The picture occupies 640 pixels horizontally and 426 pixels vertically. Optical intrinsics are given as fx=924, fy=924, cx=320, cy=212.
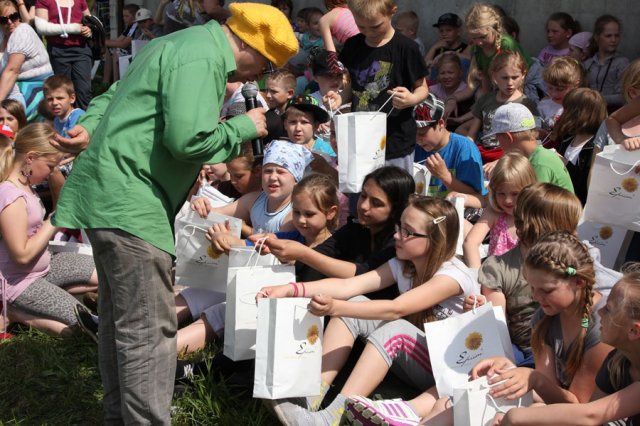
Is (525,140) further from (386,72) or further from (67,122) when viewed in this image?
(67,122)

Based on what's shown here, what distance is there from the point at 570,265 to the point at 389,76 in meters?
2.35

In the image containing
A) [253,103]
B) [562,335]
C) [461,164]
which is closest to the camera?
[562,335]

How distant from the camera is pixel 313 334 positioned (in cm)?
399

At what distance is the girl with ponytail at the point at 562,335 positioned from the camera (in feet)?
11.9

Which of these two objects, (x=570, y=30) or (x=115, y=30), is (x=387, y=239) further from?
(x=115, y=30)

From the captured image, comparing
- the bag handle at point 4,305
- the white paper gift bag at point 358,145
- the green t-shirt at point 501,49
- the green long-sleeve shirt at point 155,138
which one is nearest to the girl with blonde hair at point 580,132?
the white paper gift bag at point 358,145

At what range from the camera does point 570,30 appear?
836cm

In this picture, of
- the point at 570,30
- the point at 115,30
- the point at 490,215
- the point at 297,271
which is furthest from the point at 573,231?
the point at 115,30

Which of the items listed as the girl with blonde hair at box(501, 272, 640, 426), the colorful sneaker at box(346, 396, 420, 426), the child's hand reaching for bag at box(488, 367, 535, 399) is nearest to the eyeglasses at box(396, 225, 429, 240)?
the colorful sneaker at box(346, 396, 420, 426)

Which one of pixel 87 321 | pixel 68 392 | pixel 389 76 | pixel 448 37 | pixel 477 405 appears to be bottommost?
pixel 68 392

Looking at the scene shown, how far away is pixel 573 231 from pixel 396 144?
1640mm

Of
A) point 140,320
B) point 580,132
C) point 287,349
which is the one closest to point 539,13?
point 580,132

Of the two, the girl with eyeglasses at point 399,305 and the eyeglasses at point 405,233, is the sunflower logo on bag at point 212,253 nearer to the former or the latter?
the girl with eyeglasses at point 399,305

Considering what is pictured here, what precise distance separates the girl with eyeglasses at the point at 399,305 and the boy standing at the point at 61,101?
15.0ft
